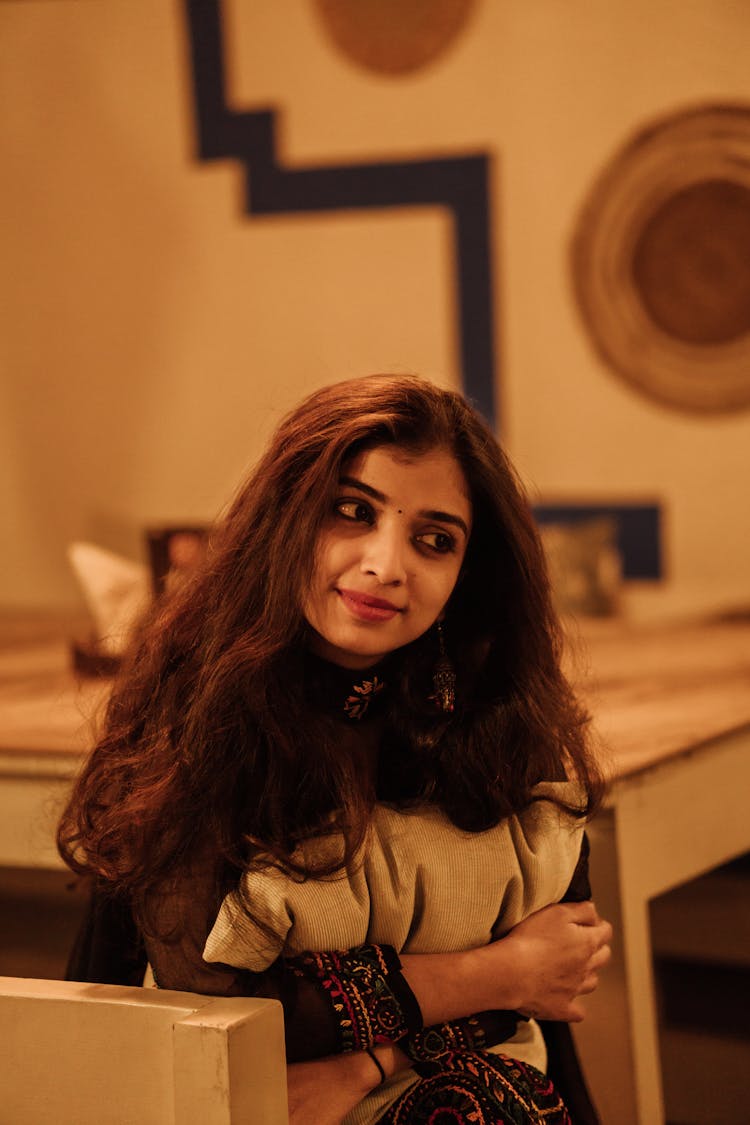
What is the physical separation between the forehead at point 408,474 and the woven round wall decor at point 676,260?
220 cm

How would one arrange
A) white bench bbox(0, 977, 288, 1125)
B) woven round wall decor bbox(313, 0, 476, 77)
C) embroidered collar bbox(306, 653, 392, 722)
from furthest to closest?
woven round wall decor bbox(313, 0, 476, 77) → embroidered collar bbox(306, 653, 392, 722) → white bench bbox(0, 977, 288, 1125)

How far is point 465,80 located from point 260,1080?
9.34 ft

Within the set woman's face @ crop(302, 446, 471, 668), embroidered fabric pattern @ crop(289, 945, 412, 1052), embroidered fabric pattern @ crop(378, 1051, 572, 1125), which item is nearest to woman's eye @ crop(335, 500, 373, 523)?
woman's face @ crop(302, 446, 471, 668)

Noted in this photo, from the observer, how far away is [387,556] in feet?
3.87

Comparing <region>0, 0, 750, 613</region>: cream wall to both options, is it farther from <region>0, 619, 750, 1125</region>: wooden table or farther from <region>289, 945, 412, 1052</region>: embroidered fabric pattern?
<region>289, 945, 412, 1052</region>: embroidered fabric pattern

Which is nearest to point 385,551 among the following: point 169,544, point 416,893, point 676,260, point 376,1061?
point 416,893

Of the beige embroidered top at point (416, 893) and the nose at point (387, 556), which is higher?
the nose at point (387, 556)

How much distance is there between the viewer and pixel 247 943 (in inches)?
44.0

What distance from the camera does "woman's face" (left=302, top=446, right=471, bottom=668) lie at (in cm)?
119

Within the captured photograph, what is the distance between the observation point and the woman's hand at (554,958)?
4.07ft

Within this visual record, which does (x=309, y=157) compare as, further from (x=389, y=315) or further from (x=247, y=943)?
(x=247, y=943)

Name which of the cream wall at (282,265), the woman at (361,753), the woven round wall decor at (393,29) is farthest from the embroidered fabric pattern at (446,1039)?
the woven round wall decor at (393,29)

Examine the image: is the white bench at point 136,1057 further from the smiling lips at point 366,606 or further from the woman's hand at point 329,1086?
the smiling lips at point 366,606

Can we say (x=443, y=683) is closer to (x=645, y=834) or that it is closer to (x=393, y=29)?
(x=645, y=834)
